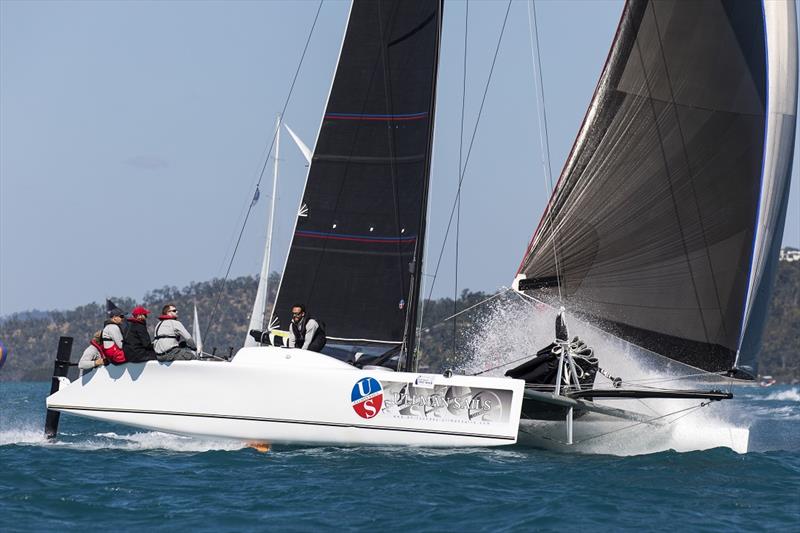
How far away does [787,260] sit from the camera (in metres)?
131

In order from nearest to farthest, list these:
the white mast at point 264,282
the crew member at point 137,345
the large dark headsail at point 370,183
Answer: the crew member at point 137,345
the large dark headsail at point 370,183
the white mast at point 264,282

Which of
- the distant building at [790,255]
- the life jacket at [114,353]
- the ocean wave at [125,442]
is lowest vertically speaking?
the ocean wave at [125,442]

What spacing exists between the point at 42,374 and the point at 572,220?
322 feet

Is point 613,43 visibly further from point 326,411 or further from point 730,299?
point 326,411

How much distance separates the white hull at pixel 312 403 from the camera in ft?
36.8

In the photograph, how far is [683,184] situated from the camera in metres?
12.3

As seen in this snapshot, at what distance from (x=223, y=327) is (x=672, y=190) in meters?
117

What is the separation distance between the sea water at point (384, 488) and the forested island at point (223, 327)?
276 ft

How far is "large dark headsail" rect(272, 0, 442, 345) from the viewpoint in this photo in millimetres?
13500

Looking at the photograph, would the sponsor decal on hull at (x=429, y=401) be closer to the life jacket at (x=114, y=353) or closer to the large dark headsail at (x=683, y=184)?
the large dark headsail at (x=683, y=184)

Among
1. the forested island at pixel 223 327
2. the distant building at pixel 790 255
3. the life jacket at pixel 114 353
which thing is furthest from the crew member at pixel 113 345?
the distant building at pixel 790 255

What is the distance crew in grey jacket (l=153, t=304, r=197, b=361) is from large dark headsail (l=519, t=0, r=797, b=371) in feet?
12.6

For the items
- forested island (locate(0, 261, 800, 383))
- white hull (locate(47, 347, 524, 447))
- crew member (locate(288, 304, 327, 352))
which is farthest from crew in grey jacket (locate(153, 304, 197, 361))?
forested island (locate(0, 261, 800, 383))

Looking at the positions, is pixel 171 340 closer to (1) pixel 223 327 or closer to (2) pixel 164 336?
(2) pixel 164 336
